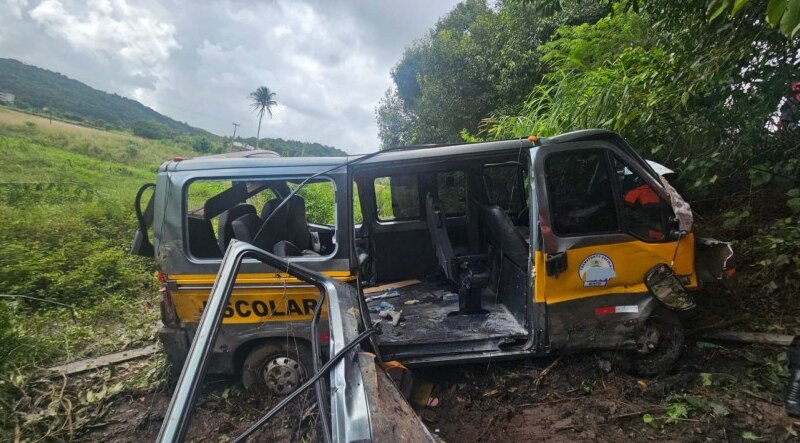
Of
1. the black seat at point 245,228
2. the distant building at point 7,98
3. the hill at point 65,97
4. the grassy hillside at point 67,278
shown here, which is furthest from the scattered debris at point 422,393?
the hill at point 65,97

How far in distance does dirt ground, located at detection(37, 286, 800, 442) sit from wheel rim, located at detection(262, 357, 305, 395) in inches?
6.7

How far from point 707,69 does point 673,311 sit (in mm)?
2513

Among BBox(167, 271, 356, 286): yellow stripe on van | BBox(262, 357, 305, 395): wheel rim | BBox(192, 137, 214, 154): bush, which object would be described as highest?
BBox(192, 137, 214, 154): bush

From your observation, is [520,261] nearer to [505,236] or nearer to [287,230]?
[505,236]

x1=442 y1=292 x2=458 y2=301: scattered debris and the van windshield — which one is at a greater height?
the van windshield

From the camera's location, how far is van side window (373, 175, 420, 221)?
5059mm

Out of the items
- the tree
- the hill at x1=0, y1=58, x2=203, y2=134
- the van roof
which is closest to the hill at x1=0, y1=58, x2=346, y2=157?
the hill at x1=0, y1=58, x2=203, y2=134

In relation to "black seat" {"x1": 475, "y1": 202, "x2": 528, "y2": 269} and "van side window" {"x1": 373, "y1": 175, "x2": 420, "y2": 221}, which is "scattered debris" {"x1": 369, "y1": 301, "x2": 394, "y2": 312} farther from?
"black seat" {"x1": 475, "y1": 202, "x2": 528, "y2": 269}

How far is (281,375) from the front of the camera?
10.9ft

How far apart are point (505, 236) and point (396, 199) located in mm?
1657

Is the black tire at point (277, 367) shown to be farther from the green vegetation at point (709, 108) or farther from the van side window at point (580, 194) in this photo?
the green vegetation at point (709, 108)

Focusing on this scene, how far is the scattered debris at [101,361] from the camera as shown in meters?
4.12

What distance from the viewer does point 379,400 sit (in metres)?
1.65

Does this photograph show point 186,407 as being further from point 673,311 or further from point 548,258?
point 673,311
